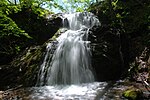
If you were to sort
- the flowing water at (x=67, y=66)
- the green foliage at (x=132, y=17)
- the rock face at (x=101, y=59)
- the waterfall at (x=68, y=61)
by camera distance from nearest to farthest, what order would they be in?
1. the flowing water at (x=67, y=66)
2. the green foliage at (x=132, y=17)
3. the waterfall at (x=68, y=61)
4. the rock face at (x=101, y=59)

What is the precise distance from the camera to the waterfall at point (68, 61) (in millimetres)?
12055

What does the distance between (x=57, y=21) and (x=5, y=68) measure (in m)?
5.67

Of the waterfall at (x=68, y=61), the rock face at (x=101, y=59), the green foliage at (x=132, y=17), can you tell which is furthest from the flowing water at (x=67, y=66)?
the green foliage at (x=132, y=17)

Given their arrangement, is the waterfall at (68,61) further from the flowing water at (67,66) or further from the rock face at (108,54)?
the rock face at (108,54)

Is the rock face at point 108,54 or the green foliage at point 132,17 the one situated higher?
the green foliage at point 132,17

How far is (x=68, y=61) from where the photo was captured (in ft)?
42.2

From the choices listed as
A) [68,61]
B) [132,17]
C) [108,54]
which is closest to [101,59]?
[108,54]

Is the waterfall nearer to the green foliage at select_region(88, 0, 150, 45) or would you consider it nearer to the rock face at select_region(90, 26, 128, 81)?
the rock face at select_region(90, 26, 128, 81)

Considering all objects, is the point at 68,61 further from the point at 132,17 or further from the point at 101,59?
the point at 132,17

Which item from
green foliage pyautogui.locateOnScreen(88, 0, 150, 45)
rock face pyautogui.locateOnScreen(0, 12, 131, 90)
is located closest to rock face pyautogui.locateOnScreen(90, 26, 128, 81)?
rock face pyautogui.locateOnScreen(0, 12, 131, 90)

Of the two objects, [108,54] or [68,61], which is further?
[68,61]

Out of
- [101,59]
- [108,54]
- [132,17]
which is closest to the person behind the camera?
[101,59]

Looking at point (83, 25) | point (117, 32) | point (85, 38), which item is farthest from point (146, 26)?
point (83, 25)

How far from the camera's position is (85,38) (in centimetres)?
1364
